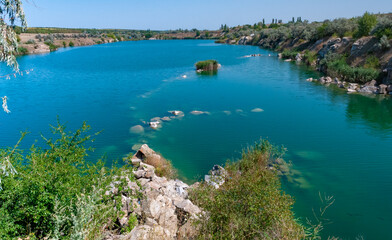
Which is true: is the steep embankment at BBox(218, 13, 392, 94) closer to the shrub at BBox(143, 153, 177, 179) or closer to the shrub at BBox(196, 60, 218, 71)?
the shrub at BBox(196, 60, 218, 71)

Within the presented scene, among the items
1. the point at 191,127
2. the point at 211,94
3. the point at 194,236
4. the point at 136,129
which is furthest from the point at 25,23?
the point at 211,94

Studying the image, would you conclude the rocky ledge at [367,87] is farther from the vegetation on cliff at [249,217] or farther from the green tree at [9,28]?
the green tree at [9,28]

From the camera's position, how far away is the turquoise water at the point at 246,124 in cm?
1450

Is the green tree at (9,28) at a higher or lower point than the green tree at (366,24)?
lower

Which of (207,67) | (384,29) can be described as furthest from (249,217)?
(384,29)

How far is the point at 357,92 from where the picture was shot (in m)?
34.1

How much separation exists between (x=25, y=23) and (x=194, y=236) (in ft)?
32.4

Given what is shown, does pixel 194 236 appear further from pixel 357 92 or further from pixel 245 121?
pixel 357 92

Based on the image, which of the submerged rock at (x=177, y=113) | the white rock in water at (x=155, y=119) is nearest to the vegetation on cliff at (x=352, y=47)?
the submerged rock at (x=177, y=113)

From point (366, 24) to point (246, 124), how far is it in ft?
122

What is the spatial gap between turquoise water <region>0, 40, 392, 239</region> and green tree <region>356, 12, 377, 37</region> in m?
12.2

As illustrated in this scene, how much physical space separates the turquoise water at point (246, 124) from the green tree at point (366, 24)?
12151 millimetres

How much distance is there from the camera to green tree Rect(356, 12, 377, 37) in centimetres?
4458

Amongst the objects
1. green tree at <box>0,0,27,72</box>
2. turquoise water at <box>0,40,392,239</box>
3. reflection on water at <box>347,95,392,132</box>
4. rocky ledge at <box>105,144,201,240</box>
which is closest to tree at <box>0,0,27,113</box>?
green tree at <box>0,0,27,72</box>
